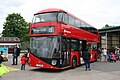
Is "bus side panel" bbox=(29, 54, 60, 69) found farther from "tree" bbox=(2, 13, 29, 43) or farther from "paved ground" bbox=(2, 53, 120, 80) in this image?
"tree" bbox=(2, 13, 29, 43)

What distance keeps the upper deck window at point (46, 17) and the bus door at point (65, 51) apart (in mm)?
1573

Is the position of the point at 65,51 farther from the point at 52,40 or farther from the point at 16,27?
the point at 16,27

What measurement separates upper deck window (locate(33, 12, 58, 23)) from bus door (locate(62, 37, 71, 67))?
1.57 metres

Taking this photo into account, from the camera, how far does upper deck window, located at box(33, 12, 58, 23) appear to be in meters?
16.6

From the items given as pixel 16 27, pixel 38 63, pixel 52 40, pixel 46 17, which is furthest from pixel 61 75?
pixel 16 27

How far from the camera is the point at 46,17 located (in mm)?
A: 16922

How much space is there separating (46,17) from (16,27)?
6665 cm

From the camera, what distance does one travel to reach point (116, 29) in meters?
36.6

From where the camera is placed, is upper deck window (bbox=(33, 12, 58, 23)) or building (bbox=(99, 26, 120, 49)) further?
building (bbox=(99, 26, 120, 49))

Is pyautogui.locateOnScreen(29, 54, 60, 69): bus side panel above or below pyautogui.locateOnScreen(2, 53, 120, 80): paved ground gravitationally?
above

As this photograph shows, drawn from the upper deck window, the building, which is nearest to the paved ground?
the upper deck window

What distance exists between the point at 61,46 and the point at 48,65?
5.01 feet

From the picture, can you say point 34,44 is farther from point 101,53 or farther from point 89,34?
point 101,53

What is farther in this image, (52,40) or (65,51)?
(65,51)
